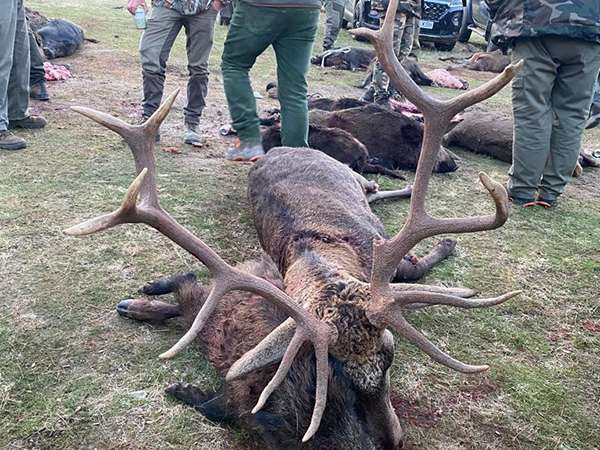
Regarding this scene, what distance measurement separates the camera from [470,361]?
369cm

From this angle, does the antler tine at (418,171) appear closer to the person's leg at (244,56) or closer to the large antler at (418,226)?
the large antler at (418,226)

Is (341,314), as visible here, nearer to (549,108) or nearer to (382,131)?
(549,108)

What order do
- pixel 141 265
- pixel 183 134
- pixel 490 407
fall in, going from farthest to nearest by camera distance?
pixel 183 134 < pixel 141 265 < pixel 490 407

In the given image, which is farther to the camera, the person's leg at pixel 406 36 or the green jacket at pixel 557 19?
the person's leg at pixel 406 36

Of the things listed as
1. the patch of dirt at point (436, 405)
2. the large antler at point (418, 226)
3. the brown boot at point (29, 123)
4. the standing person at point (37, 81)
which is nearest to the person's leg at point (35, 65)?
the standing person at point (37, 81)

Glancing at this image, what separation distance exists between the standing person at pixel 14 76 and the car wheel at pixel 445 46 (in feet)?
40.5

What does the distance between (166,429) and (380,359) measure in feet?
3.57

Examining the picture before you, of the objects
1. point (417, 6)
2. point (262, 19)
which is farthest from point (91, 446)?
point (417, 6)

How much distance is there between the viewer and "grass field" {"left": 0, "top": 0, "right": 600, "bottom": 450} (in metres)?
3.10

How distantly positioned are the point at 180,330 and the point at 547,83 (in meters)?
3.90

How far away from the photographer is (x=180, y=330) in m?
3.77

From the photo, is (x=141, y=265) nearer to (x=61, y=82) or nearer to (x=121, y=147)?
(x=121, y=147)

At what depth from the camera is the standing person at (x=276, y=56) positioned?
17.3 feet

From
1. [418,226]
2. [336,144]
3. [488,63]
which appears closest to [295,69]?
[336,144]
